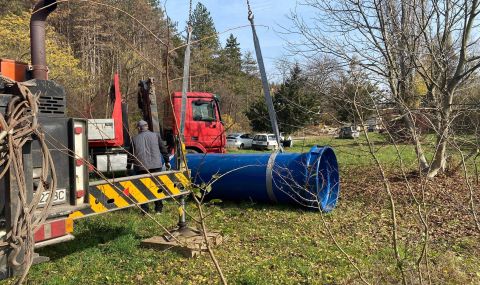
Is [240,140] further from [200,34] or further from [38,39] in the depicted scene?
[38,39]

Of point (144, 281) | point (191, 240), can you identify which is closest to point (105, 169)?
point (191, 240)

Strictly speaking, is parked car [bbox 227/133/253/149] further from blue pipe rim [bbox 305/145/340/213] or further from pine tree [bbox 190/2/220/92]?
blue pipe rim [bbox 305/145/340/213]

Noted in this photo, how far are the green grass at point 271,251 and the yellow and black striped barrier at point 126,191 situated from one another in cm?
72

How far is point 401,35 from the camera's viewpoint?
9.59 metres

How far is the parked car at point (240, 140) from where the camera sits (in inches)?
1368

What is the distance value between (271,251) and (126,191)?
2036 millimetres

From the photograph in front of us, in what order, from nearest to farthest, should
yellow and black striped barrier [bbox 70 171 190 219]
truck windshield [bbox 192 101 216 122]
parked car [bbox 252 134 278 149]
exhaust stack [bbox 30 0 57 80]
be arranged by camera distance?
exhaust stack [bbox 30 0 57 80] → yellow and black striped barrier [bbox 70 171 190 219] → truck windshield [bbox 192 101 216 122] → parked car [bbox 252 134 278 149]

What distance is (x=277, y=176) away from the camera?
773 cm

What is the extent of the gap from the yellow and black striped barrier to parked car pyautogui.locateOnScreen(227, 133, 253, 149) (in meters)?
28.8

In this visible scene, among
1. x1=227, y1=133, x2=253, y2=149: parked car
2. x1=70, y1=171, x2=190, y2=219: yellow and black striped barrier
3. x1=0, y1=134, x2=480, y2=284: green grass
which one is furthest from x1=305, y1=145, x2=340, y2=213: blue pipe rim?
x1=227, y1=133, x2=253, y2=149: parked car

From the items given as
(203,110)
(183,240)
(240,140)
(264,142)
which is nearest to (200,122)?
(203,110)

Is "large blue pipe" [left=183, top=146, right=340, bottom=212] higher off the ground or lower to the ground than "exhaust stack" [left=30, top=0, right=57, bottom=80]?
lower

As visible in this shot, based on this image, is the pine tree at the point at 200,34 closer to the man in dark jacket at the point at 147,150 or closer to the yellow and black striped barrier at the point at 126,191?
the yellow and black striped barrier at the point at 126,191

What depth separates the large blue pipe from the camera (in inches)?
298
